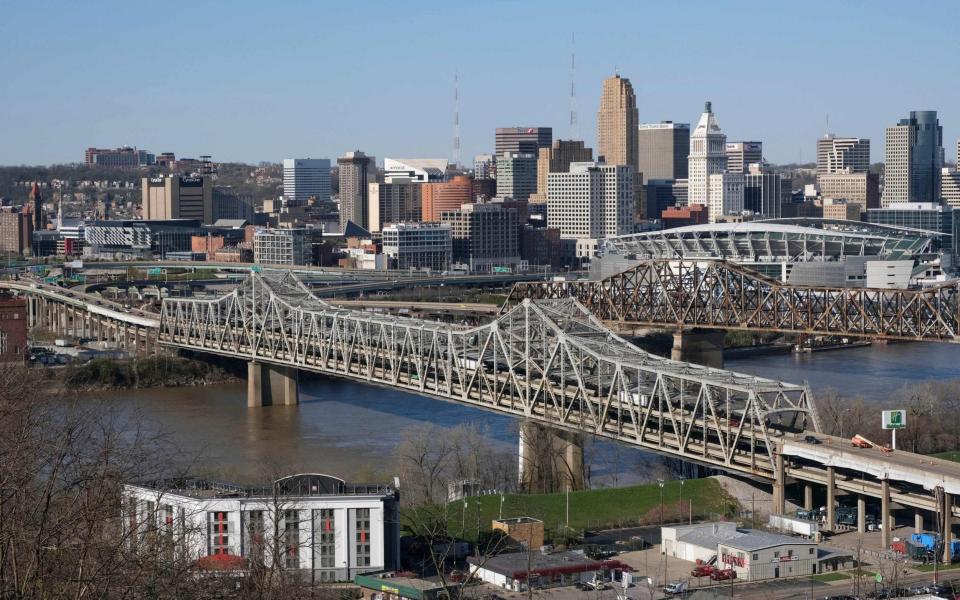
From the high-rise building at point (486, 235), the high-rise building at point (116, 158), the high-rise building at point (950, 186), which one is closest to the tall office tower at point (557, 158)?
the high-rise building at point (950, 186)

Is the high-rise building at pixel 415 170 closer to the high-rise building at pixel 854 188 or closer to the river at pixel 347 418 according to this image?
the high-rise building at pixel 854 188

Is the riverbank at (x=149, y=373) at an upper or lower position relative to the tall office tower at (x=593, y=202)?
lower

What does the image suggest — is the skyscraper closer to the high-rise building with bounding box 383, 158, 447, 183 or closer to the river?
the high-rise building with bounding box 383, 158, 447, 183

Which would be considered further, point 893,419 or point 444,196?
point 444,196

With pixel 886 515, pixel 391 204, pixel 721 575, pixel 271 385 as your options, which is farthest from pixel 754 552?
pixel 391 204

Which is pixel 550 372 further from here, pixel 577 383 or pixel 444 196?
pixel 444 196

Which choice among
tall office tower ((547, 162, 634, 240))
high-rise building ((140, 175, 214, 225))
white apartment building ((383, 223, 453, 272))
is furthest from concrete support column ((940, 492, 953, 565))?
high-rise building ((140, 175, 214, 225))

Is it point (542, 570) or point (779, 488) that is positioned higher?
point (779, 488)
